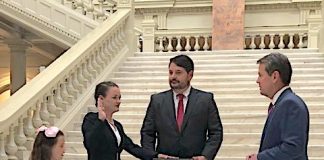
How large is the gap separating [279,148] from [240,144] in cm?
321

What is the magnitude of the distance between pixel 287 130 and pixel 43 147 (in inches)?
52.2

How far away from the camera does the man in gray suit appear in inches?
113

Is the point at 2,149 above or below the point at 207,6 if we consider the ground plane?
below

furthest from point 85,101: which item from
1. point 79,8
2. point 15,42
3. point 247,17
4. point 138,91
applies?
point 247,17

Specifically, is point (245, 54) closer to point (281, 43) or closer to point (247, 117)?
point (247, 117)

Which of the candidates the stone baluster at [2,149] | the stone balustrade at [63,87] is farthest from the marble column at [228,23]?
the stone baluster at [2,149]

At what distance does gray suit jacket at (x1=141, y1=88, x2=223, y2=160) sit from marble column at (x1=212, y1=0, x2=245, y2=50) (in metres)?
9.40

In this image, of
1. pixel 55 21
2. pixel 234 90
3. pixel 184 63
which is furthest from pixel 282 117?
pixel 55 21

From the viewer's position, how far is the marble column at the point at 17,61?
1247cm

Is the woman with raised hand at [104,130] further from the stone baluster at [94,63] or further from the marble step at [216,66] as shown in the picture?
Result: the marble step at [216,66]

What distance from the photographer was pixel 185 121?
3715mm

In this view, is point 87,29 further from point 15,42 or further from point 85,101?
point 85,101

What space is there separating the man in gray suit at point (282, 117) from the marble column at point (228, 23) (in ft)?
33.3

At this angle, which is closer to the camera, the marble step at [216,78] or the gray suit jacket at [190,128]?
the gray suit jacket at [190,128]
